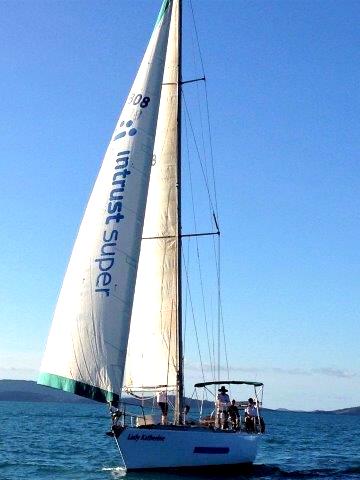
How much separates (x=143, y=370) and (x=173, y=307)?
8.35ft

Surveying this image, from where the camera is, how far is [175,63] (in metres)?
28.0

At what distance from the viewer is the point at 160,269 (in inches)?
1049

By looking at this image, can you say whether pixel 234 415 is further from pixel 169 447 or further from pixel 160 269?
pixel 160 269

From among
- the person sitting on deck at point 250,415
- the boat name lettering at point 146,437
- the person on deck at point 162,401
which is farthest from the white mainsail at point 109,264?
the person sitting on deck at point 250,415

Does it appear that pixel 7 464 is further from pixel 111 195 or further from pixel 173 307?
pixel 111 195

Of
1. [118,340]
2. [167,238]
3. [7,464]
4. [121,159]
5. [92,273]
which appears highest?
[121,159]

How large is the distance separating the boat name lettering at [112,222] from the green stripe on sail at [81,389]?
9.78 feet

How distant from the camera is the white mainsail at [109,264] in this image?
22250 millimetres

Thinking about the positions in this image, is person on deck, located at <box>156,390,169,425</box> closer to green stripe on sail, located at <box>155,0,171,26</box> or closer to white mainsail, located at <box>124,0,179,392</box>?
white mainsail, located at <box>124,0,179,392</box>

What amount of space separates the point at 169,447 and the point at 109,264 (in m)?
6.26

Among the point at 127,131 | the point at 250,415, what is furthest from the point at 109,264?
the point at 250,415

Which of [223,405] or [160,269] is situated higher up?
[160,269]

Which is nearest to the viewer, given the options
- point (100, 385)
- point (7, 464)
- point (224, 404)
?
point (100, 385)

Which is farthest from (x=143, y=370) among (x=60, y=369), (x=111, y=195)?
(x=111, y=195)
